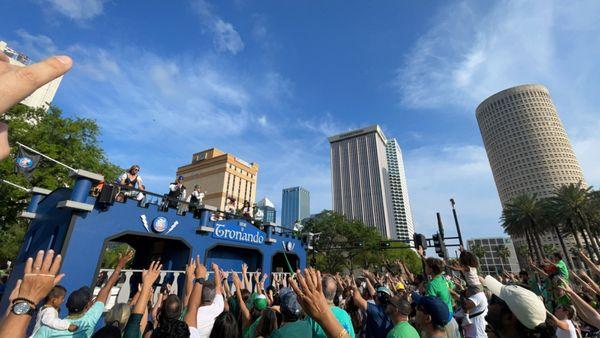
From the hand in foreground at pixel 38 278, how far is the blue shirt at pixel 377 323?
3983 millimetres

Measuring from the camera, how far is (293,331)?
253cm

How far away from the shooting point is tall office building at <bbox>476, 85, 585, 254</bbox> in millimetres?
110500

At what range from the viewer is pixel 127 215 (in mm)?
10469

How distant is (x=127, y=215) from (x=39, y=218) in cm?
371

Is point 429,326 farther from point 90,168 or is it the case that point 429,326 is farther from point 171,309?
point 90,168

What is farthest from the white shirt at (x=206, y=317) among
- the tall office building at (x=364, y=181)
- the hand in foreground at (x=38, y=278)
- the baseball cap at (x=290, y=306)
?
the tall office building at (x=364, y=181)

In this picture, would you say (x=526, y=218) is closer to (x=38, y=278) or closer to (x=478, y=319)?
(x=478, y=319)

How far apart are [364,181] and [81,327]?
142840 mm

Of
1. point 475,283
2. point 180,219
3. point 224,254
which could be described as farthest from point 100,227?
point 475,283

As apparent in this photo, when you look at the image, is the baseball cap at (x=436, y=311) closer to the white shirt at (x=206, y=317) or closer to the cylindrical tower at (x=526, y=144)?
the white shirt at (x=206, y=317)

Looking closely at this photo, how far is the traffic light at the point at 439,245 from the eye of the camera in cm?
1839

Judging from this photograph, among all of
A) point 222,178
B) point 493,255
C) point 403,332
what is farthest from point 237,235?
point 493,255

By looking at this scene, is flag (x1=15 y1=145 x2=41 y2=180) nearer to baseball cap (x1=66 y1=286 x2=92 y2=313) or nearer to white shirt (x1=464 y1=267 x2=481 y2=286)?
baseball cap (x1=66 y1=286 x2=92 y2=313)

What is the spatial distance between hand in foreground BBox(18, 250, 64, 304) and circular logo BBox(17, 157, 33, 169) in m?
12.1
